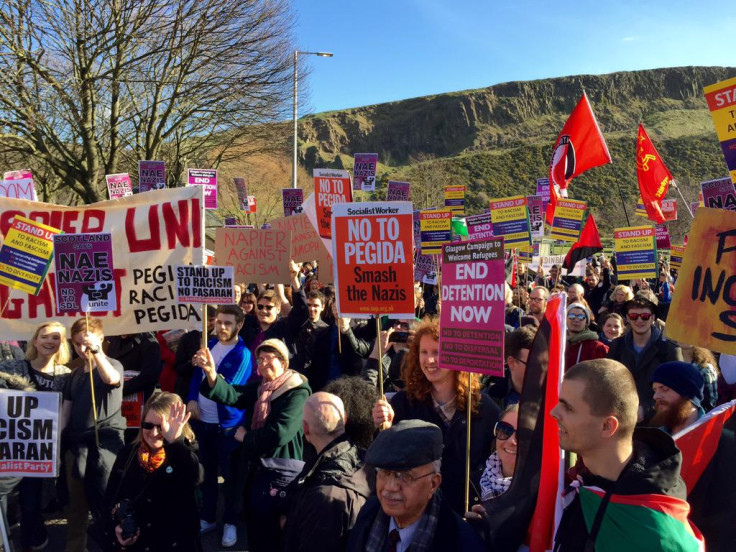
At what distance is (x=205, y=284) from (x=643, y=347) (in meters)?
3.76

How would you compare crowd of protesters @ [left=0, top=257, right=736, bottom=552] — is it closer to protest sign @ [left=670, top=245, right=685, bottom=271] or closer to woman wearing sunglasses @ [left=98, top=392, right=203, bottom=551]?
woman wearing sunglasses @ [left=98, top=392, right=203, bottom=551]

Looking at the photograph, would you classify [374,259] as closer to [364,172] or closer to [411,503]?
[411,503]

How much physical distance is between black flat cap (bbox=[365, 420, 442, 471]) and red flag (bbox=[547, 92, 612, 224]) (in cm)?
618

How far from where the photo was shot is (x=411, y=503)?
7.73ft

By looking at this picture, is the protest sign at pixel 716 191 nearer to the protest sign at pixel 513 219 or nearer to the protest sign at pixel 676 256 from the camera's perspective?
the protest sign at pixel 513 219

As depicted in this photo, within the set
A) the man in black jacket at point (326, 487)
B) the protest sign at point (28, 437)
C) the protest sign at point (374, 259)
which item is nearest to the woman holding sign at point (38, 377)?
the protest sign at point (28, 437)

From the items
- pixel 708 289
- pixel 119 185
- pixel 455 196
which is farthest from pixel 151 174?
pixel 708 289

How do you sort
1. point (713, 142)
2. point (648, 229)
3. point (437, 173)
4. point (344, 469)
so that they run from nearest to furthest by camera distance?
point (344, 469), point (648, 229), point (437, 173), point (713, 142)

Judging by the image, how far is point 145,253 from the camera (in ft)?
18.0

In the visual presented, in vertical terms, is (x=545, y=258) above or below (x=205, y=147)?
below

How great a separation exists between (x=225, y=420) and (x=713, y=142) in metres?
90.5

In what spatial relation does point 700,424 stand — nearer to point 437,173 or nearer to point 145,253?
point 145,253

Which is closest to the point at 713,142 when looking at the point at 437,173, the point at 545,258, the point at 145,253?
the point at 437,173

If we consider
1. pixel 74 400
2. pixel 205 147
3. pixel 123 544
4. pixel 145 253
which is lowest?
pixel 123 544
